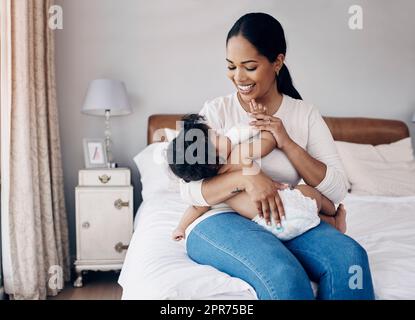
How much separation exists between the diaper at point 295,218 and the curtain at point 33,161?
4.96 feet

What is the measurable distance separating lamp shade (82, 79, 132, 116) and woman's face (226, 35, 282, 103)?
4.73 ft

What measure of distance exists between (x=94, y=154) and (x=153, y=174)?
1.41 ft

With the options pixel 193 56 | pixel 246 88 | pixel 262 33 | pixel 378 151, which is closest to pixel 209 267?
pixel 246 88

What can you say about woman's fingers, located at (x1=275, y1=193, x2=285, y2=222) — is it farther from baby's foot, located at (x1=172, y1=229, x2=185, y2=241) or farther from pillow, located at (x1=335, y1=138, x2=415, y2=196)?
pillow, located at (x1=335, y1=138, x2=415, y2=196)

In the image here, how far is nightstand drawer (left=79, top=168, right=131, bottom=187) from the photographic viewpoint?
8.77ft

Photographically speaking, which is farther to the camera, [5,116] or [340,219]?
[5,116]

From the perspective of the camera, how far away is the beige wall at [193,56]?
2.98m

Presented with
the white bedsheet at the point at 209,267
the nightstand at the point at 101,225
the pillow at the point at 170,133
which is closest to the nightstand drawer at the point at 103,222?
the nightstand at the point at 101,225

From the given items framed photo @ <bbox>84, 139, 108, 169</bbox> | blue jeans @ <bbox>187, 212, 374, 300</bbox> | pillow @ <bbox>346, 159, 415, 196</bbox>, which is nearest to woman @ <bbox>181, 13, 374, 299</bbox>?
blue jeans @ <bbox>187, 212, 374, 300</bbox>

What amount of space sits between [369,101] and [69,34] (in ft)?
6.86

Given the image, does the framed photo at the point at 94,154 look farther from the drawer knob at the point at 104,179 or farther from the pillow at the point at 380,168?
the pillow at the point at 380,168

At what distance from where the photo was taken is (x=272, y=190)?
48.8 inches

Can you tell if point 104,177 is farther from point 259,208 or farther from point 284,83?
point 259,208
